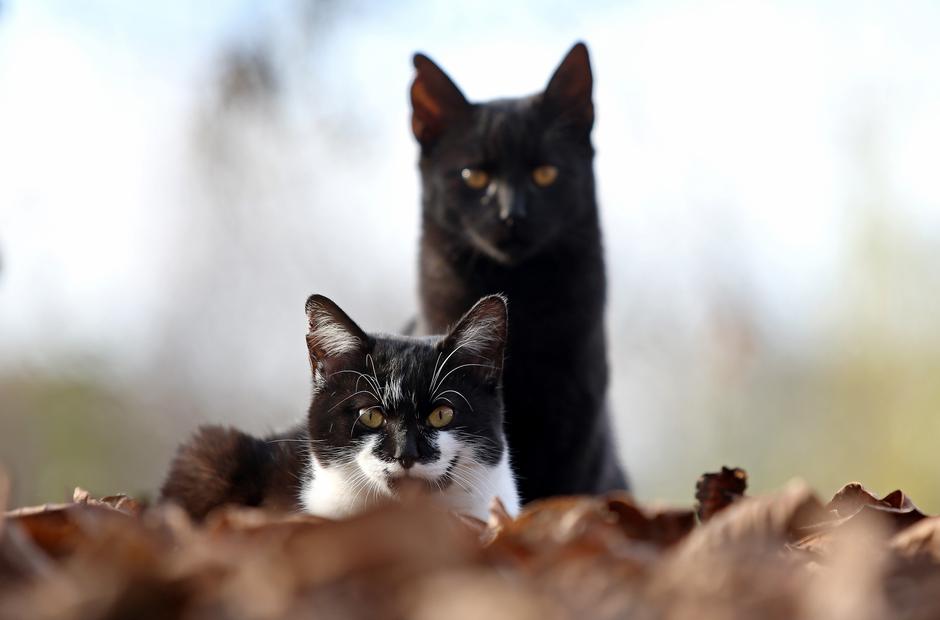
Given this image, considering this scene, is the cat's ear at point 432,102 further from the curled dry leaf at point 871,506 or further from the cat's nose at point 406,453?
the curled dry leaf at point 871,506

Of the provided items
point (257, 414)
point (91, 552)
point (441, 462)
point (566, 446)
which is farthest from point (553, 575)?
point (257, 414)

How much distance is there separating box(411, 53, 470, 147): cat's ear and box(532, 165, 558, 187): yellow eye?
29 centimetres

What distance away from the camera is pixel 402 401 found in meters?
1.63

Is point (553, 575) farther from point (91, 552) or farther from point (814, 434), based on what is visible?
point (814, 434)

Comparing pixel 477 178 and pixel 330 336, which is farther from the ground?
pixel 477 178

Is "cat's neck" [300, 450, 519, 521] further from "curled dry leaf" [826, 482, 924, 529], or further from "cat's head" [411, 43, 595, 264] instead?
"cat's head" [411, 43, 595, 264]

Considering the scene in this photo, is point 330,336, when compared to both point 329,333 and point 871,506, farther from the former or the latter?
point 871,506

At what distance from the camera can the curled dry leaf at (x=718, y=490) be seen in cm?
96

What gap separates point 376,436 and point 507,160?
1172 millimetres

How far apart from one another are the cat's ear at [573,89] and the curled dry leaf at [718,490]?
1.88m

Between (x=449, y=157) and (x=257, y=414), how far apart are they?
166cm

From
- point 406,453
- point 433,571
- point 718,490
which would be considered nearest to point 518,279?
point 406,453

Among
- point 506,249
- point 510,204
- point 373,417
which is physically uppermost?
point 510,204

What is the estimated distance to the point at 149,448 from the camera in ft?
12.9
